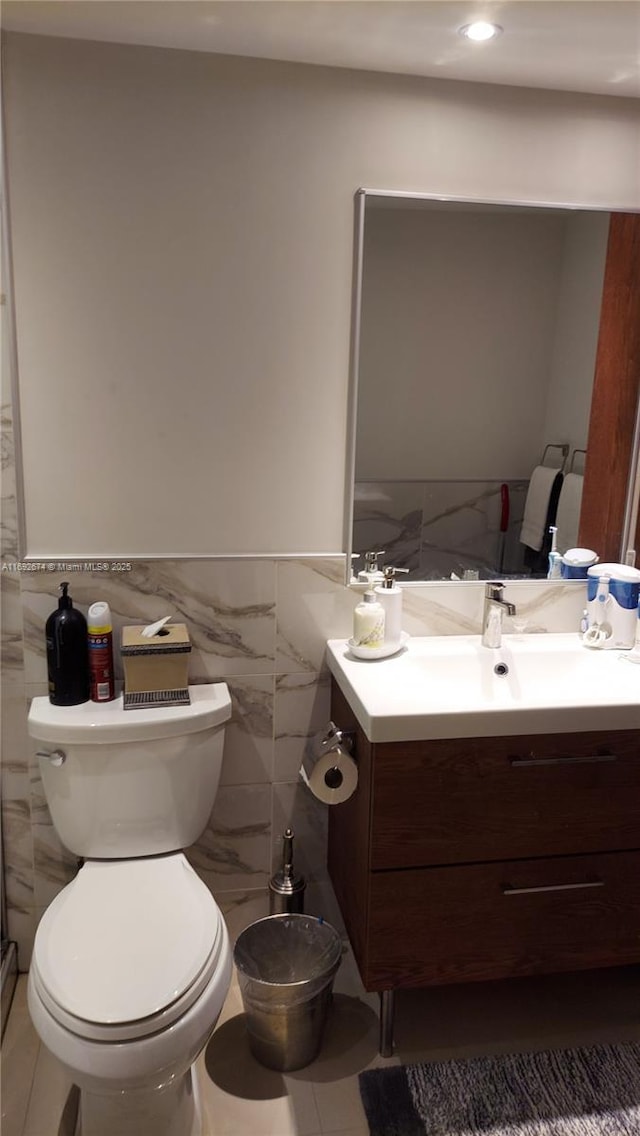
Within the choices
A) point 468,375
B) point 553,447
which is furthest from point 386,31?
point 553,447

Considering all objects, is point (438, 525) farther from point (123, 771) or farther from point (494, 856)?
point (123, 771)

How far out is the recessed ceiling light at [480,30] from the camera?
Result: 1.51 meters

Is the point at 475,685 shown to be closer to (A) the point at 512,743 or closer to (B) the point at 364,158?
(A) the point at 512,743

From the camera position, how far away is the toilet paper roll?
168 centimetres

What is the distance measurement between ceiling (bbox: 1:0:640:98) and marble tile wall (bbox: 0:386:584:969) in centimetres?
85

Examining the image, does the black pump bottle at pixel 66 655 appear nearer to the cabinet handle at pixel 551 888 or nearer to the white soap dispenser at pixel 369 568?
the white soap dispenser at pixel 369 568

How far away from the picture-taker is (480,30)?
5.05ft

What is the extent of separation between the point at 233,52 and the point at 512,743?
1.53 meters

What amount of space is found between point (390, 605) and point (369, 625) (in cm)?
7

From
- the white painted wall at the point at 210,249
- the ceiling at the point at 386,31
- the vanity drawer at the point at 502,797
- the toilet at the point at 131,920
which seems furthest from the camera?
the white painted wall at the point at 210,249

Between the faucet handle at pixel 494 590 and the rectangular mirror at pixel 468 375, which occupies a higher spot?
the rectangular mirror at pixel 468 375

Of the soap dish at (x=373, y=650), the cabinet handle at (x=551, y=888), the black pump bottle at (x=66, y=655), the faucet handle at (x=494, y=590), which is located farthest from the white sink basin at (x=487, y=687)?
the black pump bottle at (x=66, y=655)

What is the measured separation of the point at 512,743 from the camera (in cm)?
158

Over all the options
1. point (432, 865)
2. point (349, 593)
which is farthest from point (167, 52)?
point (432, 865)
